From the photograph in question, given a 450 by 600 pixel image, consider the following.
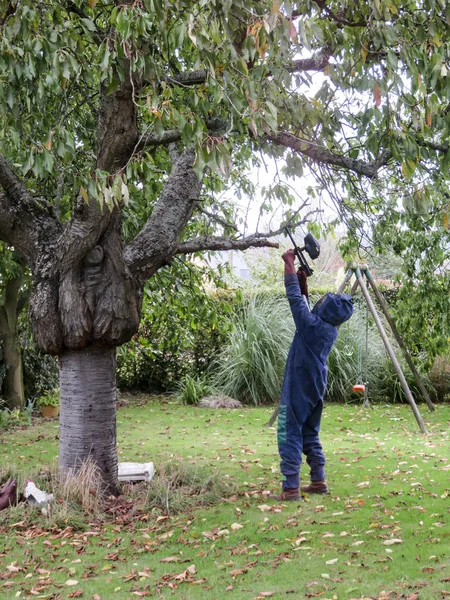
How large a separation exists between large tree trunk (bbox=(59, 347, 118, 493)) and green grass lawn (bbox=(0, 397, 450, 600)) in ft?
1.73

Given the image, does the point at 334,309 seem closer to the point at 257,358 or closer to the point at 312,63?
the point at 312,63

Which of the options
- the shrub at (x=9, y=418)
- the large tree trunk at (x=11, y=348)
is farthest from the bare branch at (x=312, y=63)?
the large tree trunk at (x=11, y=348)

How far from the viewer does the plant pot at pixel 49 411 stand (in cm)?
1299

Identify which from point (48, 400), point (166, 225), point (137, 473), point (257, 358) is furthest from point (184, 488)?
point (257, 358)

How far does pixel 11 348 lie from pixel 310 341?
319 inches

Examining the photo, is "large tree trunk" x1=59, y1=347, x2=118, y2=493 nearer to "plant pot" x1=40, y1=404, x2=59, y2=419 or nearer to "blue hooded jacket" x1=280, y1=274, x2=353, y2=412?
"blue hooded jacket" x1=280, y1=274, x2=353, y2=412

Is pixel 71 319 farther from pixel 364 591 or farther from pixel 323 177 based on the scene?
pixel 364 591

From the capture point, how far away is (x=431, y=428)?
10570 mm

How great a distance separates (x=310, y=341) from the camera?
6.18m

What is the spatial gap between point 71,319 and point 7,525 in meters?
1.77

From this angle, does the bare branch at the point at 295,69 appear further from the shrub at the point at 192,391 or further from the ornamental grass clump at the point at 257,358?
the shrub at the point at 192,391

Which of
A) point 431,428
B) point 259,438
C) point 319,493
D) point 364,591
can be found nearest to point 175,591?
point 364,591

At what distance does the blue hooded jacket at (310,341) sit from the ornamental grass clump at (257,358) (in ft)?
25.4

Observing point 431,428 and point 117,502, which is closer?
point 117,502
